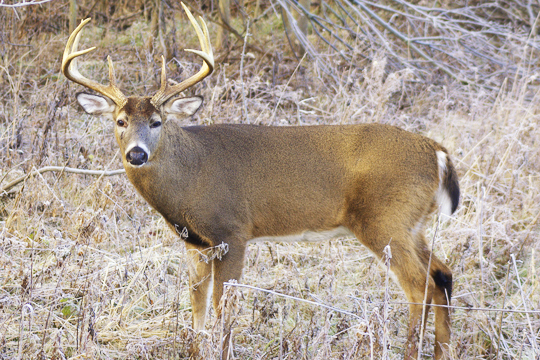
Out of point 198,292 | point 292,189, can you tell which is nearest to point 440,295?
point 292,189

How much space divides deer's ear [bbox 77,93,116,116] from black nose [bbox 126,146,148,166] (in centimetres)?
48

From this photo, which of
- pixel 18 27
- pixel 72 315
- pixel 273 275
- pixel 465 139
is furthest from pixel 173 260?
pixel 18 27

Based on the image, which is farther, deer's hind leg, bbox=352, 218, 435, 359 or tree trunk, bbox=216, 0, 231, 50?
tree trunk, bbox=216, 0, 231, 50

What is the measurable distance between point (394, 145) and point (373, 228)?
1.77 feet

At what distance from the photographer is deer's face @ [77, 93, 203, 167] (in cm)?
357

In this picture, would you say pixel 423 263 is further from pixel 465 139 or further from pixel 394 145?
pixel 465 139

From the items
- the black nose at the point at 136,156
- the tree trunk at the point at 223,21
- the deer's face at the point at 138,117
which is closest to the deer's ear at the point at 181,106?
the deer's face at the point at 138,117

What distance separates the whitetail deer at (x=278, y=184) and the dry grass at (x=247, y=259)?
0.81 feet

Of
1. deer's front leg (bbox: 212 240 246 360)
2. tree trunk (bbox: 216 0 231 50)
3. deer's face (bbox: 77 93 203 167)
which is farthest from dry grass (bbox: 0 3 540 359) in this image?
tree trunk (bbox: 216 0 231 50)

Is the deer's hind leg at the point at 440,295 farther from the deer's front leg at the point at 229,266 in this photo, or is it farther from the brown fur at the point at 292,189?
the deer's front leg at the point at 229,266

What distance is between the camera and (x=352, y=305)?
3.99 meters

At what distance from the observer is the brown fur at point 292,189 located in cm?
371

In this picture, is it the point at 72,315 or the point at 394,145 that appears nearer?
the point at 72,315

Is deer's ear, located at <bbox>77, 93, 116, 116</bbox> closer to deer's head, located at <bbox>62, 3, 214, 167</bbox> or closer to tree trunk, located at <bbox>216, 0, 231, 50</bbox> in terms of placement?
deer's head, located at <bbox>62, 3, 214, 167</bbox>
